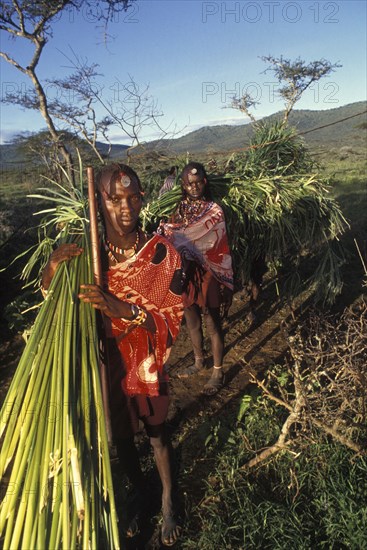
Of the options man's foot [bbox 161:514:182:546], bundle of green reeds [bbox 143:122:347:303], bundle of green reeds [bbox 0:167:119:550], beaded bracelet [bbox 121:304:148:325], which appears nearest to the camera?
bundle of green reeds [bbox 0:167:119:550]

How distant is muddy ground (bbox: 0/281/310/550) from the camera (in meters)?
2.13

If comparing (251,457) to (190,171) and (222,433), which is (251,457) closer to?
(222,433)

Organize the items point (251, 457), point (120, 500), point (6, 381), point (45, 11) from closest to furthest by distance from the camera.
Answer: point (120, 500)
point (251, 457)
point (6, 381)
point (45, 11)

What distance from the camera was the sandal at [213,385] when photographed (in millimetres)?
3045

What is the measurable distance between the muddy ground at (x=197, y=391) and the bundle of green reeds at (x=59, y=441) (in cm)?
79

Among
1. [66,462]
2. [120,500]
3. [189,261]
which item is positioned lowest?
[120,500]

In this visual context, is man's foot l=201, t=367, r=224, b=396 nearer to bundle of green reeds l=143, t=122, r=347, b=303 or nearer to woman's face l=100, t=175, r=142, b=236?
bundle of green reeds l=143, t=122, r=347, b=303

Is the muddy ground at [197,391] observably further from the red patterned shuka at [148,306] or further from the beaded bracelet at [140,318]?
the beaded bracelet at [140,318]

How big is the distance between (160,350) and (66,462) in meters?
0.62

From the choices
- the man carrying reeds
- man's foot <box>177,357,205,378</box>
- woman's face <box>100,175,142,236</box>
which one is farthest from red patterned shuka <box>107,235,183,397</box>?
man's foot <box>177,357,205,378</box>

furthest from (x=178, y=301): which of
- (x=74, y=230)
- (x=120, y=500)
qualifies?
(x=120, y=500)

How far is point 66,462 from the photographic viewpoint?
1209 mm

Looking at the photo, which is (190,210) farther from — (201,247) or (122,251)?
(122,251)

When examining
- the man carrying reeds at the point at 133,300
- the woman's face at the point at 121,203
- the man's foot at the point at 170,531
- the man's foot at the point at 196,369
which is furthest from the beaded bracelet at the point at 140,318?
the man's foot at the point at 196,369
